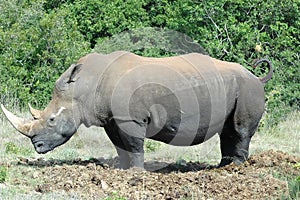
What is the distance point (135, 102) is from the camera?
901 centimetres

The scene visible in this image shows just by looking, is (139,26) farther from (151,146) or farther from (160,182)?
(160,182)

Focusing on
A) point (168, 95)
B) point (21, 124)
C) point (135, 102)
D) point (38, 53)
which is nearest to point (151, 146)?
point (168, 95)

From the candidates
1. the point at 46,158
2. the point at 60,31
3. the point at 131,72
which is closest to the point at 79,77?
the point at 131,72

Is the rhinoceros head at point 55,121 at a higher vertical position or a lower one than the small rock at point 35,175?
higher

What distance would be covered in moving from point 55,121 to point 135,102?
3.58ft

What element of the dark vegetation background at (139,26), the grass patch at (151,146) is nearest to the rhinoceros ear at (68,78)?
the grass patch at (151,146)

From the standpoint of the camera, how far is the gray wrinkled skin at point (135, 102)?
29.7 feet

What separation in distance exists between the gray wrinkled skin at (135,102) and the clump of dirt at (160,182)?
47 centimetres

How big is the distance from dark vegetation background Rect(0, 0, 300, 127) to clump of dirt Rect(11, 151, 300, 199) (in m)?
6.97

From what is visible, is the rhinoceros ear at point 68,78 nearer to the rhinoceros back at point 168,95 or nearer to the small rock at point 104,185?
the rhinoceros back at point 168,95

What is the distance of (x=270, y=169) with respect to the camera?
905 cm

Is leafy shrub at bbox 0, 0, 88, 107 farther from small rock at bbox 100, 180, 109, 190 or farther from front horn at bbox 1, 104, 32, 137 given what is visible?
small rock at bbox 100, 180, 109, 190

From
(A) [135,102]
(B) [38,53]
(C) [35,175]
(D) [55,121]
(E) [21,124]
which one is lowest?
(B) [38,53]

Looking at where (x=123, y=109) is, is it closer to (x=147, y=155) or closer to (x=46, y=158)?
(x=46, y=158)
